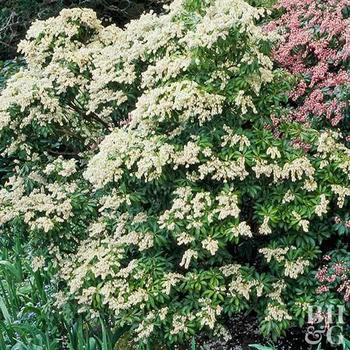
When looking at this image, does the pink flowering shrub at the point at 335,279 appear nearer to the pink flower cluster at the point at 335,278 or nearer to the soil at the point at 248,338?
the pink flower cluster at the point at 335,278

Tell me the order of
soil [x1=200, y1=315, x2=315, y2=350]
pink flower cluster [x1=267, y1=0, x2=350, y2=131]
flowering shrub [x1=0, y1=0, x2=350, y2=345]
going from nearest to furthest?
flowering shrub [x1=0, y1=0, x2=350, y2=345]
pink flower cluster [x1=267, y1=0, x2=350, y2=131]
soil [x1=200, y1=315, x2=315, y2=350]

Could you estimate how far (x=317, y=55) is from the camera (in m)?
4.15

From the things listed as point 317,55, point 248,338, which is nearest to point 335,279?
point 248,338

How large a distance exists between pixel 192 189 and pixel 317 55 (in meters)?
1.35

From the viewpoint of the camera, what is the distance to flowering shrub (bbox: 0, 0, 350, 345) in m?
3.37

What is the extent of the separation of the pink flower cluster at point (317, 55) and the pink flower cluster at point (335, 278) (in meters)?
0.81

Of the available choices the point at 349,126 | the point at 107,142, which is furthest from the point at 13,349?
the point at 349,126

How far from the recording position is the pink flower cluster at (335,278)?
344cm

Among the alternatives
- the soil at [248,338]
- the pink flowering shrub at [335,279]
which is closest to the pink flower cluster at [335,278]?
the pink flowering shrub at [335,279]

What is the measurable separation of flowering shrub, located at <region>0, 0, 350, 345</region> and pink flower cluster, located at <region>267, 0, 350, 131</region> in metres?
0.18

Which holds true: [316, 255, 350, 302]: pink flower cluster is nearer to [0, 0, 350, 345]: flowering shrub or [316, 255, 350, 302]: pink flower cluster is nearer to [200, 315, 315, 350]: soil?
[0, 0, 350, 345]: flowering shrub

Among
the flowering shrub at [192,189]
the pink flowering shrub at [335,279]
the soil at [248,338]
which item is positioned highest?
the flowering shrub at [192,189]

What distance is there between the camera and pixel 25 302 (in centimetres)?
482

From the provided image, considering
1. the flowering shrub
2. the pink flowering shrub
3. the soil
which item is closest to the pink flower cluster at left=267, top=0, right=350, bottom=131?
the flowering shrub
